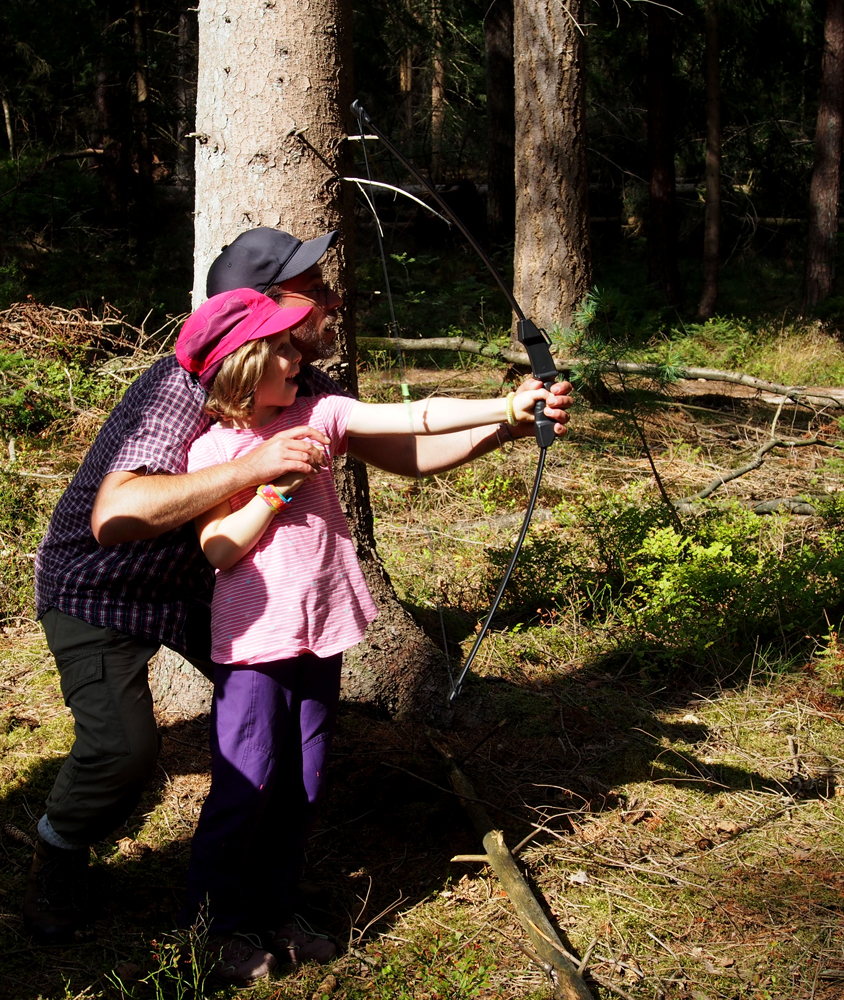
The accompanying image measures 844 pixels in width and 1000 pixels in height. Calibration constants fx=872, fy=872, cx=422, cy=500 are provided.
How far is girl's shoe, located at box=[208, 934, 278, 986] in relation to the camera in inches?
91.1

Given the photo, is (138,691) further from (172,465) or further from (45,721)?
(45,721)

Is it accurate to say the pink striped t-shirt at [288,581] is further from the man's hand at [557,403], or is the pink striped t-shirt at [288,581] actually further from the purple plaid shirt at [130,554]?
the man's hand at [557,403]

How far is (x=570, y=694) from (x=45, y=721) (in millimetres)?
2245

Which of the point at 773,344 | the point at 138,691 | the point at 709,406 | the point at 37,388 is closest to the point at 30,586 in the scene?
the point at 37,388

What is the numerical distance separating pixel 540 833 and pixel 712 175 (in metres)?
12.3

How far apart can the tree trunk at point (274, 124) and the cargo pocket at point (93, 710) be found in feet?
5.35

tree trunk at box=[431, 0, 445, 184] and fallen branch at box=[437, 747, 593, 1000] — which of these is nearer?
fallen branch at box=[437, 747, 593, 1000]

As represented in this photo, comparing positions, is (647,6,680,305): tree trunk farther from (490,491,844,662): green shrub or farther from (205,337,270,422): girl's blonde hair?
(205,337,270,422): girl's blonde hair

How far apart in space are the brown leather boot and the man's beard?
1.58 m

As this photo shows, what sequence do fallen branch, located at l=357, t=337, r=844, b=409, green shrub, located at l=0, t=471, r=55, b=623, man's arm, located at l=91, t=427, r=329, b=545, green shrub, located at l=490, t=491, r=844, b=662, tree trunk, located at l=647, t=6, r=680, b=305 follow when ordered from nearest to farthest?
man's arm, located at l=91, t=427, r=329, b=545 < green shrub, located at l=490, t=491, r=844, b=662 < green shrub, located at l=0, t=471, r=55, b=623 < fallen branch, located at l=357, t=337, r=844, b=409 < tree trunk, located at l=647, t=6, r=680, b=305

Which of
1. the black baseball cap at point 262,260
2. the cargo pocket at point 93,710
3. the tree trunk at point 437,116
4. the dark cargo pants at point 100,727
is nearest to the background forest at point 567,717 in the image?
the dark cargo pants at point 100,727

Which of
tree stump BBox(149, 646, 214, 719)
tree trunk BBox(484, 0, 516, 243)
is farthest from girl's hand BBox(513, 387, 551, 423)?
tree trunk BBox(484, 0, 516, 243)

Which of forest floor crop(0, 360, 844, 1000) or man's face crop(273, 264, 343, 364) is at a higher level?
man's face crop(273, 264, 343, 364)

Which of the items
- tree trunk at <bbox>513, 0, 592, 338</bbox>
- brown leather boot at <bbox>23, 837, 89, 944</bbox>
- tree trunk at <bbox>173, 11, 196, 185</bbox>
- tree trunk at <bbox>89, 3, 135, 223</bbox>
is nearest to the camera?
brown leather boot at <bbox>23, 837, 89, 944</bbox>
